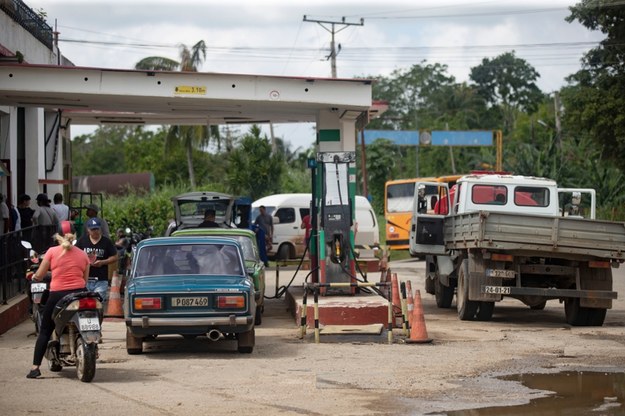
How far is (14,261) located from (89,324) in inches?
300

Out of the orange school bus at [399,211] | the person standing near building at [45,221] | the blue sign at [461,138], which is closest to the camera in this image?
the person standing near building at [45,221]

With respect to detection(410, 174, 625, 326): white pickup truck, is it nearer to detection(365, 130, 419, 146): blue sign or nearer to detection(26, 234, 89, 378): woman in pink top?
detection(26, 234, 89, 378): woman in pink top

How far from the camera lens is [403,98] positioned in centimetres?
10538

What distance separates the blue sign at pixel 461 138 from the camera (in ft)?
208

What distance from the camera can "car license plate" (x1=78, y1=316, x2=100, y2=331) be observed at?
1232cm

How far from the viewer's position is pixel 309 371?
1344cm

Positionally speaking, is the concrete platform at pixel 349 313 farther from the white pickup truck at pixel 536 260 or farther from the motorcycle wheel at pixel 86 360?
the motorcycle wheel at pixel 86 360

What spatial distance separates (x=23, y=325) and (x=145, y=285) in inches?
197

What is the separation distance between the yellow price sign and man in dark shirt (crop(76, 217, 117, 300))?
6.77 metres

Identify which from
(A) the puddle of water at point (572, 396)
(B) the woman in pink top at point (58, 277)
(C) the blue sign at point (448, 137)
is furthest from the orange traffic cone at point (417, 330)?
(C) the blue sign at point (448, 137)

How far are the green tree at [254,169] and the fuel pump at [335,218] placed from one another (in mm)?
34582

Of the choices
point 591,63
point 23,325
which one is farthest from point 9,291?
point 591,63

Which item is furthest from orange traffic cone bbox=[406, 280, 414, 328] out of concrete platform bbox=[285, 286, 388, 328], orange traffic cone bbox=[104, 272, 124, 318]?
orange traffic cone bbox=[104, 272, 124, 318]

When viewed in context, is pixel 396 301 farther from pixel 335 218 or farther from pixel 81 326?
pixel 81 326
